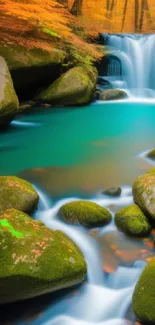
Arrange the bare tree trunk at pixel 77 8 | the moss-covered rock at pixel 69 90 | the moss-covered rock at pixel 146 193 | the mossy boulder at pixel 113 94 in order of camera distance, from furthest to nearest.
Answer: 1. the bare tree trunk at pixel 77 8
2. the mossy boulder at pixel 113 94
3. the moss-covered rock at pixel 69 90
4. the moss-covered rock at pixel 146 193

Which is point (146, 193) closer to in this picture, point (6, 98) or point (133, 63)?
point (6, 98)

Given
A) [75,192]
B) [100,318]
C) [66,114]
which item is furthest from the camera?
[66,114]

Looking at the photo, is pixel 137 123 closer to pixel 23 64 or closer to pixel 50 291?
pixel 23 64

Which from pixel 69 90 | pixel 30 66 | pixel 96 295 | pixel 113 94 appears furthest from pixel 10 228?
pixel 113 94

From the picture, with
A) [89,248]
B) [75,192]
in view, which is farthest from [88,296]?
[75,192]

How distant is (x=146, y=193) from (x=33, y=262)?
6.10 feet

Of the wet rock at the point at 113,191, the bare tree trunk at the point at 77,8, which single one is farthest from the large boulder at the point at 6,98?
the bare tree trunk at the point at 77,8

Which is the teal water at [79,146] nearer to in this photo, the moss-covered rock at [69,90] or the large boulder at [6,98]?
the moss-covered rock at [69,90]

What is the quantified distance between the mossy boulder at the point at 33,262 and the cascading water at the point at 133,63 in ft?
37.7

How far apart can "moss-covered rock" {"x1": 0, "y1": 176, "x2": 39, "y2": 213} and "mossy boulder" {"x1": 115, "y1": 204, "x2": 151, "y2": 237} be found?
1.12 m

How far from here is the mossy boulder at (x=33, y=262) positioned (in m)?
2.86

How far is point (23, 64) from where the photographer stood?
394 inches

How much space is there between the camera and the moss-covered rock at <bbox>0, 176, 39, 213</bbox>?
13.8ft

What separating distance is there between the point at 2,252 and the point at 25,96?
9.27 meters
